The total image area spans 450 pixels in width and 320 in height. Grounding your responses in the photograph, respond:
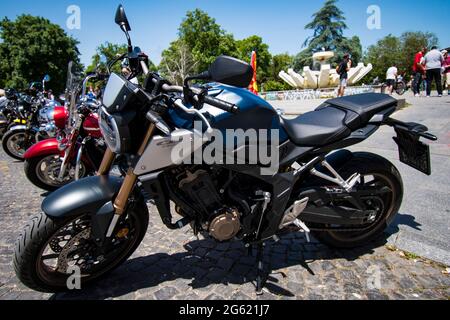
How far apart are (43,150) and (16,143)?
3617 millimetres

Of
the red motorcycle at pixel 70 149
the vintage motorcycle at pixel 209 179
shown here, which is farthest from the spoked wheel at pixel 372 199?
the red motorcycle at pixel 70 149

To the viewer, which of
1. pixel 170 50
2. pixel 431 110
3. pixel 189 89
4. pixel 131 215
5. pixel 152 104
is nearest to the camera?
pixel 189 89

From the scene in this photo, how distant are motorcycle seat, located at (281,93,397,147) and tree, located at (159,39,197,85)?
42655mm

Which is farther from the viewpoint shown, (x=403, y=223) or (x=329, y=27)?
Result: (x=329, y=27)

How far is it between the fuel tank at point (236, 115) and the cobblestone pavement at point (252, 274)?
4.17 ft

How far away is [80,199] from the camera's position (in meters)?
1.94

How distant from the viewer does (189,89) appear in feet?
5.54

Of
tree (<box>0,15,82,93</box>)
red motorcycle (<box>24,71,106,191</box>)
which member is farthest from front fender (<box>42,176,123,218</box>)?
tree (<box>0,15,82,93</box>)

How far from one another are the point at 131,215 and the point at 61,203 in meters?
0.50

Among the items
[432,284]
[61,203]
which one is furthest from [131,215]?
[432,284]

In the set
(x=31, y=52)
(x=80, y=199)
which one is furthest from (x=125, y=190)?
(x=31, y=52)

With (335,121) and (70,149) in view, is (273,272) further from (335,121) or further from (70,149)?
(70,149)

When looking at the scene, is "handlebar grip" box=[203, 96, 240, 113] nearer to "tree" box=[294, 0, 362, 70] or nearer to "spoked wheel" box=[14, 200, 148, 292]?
"spoked wheel" box=[14, 200, 148, 292]
